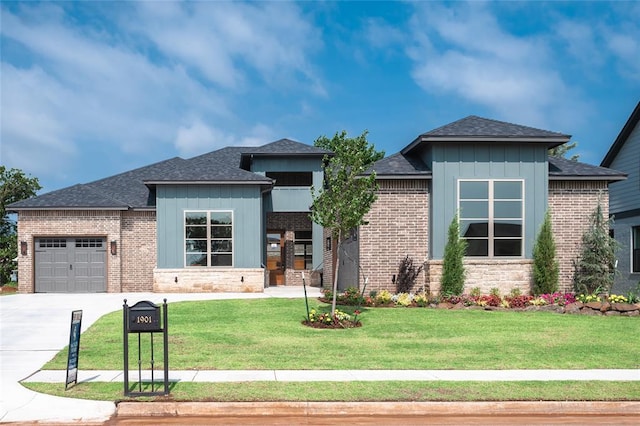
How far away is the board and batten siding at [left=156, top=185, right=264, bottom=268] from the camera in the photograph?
77.7 feet

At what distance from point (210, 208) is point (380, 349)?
13.6 metres

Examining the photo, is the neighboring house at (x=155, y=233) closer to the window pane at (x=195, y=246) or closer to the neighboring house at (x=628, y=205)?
the window pane at (x=195, y=246)

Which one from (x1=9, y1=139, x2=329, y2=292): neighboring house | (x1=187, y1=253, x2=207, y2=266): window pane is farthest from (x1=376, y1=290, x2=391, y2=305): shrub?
(x1=187, y1=253, x2=207, y2=266): window pane

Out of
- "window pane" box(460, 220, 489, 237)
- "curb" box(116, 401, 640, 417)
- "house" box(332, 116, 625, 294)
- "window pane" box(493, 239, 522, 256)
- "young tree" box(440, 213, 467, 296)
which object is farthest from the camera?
"window pane" box(493, 239, 522, 256)

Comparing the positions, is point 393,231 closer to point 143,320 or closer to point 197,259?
point 197,259

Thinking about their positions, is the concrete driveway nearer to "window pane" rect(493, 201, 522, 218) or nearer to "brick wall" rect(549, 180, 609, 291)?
"window pane" rect(493, 201, 522, 218)

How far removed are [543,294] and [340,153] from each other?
28.5ft

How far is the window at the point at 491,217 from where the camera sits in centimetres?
1967

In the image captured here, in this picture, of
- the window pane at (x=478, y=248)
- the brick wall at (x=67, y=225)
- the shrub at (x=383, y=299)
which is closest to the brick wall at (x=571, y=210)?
the window pane at (x=478, y=248)

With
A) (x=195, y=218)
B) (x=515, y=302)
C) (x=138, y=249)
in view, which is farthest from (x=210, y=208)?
(x=515, y=302)

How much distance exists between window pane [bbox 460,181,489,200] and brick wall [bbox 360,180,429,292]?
4.05 ft

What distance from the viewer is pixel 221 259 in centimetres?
2383

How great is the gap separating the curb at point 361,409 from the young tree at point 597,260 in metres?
12.0

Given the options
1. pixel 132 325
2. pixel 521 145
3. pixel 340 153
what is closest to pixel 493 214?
pixel 521 145
